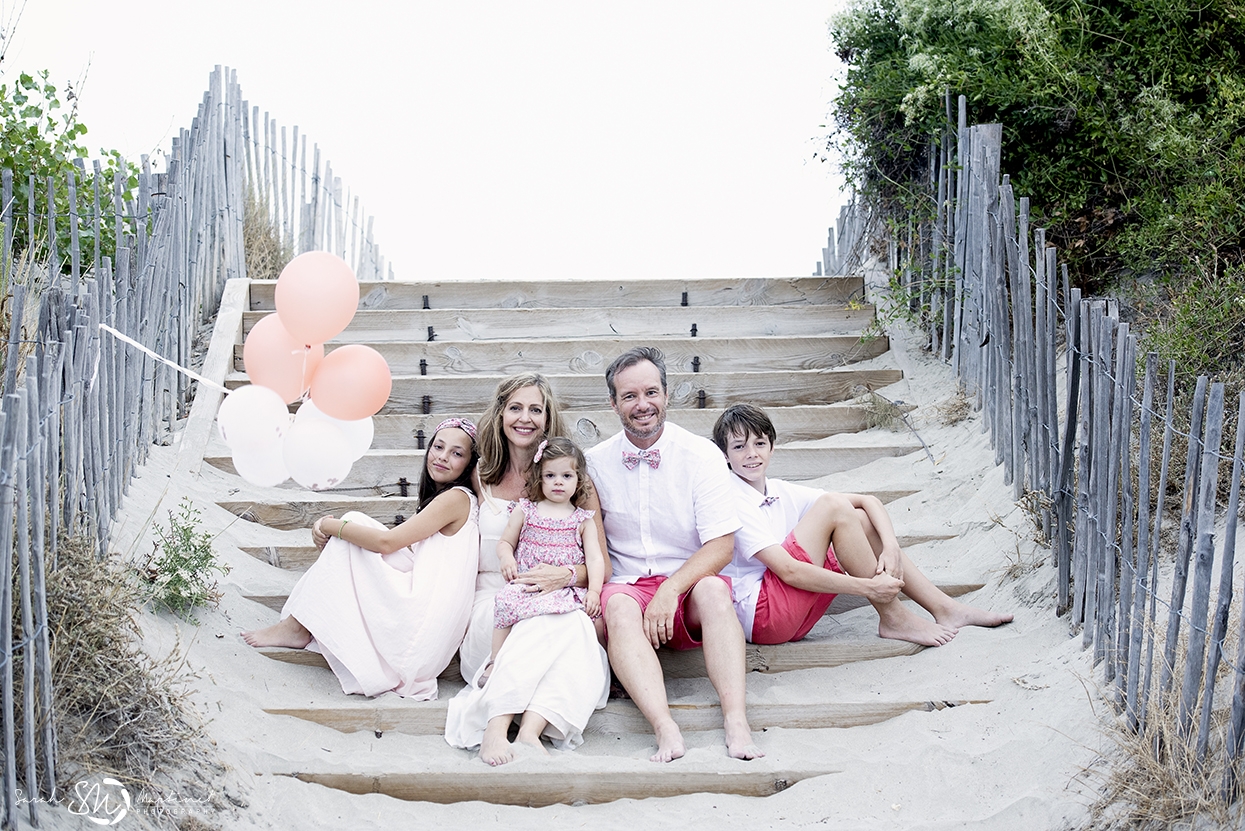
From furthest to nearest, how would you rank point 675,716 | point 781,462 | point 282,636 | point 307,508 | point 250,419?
1. point 781,462
2. point 307,508
3. point 282,636
4. point 675,716
5. point 250,419

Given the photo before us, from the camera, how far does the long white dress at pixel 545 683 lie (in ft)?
10.2

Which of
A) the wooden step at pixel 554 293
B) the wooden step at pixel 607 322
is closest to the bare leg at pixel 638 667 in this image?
the wooden step at pixel 607 322

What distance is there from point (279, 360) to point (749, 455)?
150 cm

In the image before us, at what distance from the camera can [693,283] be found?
623cm

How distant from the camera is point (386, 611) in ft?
11.2

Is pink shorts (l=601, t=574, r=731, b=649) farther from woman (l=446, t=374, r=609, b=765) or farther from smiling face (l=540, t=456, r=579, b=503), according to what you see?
smiling face (l=540, t=456, r=579, b=503)

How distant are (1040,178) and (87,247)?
4.47 metres

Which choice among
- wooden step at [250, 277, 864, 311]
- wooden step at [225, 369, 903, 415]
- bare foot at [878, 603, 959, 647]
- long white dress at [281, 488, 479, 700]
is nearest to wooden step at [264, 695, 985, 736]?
long white dress at [281, 488, 479, 700]

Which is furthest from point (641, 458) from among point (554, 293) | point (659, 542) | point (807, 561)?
point (554, 293)

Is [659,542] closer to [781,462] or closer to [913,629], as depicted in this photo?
[913,629]

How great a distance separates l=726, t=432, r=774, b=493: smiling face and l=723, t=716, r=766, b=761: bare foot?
2.76 ft

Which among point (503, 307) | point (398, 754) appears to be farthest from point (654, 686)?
point (503, 307)

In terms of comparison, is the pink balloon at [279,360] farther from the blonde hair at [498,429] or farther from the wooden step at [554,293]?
the wooden step at [554,293]

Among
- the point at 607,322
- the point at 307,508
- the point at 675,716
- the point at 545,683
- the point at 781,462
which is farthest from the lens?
the point at 607,322
